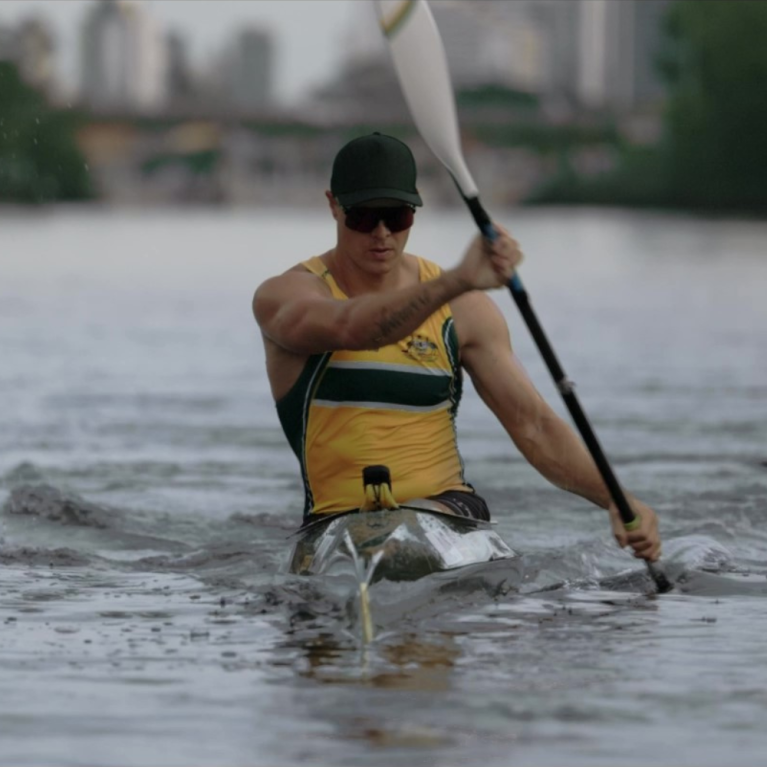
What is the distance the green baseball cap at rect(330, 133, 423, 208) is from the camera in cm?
743

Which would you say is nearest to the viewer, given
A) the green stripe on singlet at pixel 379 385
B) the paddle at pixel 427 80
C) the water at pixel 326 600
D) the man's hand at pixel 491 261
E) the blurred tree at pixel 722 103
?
the water at pixel 326 600

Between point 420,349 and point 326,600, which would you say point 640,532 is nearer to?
point 420,349

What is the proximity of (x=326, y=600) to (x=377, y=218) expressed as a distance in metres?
1.31

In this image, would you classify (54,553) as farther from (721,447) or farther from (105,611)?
(721,447)

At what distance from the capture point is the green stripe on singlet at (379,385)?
25.3 ft

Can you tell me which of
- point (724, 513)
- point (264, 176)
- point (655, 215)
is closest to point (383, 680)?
point (724, 513)

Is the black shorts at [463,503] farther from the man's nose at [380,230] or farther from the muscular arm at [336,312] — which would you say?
the man's nose at [380,230]

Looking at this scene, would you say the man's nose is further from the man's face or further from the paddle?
the paddle

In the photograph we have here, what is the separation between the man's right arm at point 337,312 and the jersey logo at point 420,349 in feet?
1.06

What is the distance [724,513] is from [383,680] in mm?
5379

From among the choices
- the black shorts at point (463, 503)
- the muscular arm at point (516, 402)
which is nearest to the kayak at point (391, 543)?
the black shorts at point (463, 503)

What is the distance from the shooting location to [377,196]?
7422 mm

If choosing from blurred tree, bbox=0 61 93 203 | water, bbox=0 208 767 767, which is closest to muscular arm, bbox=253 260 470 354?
water, bbox=0 208 767 767

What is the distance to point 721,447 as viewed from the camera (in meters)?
15.4
